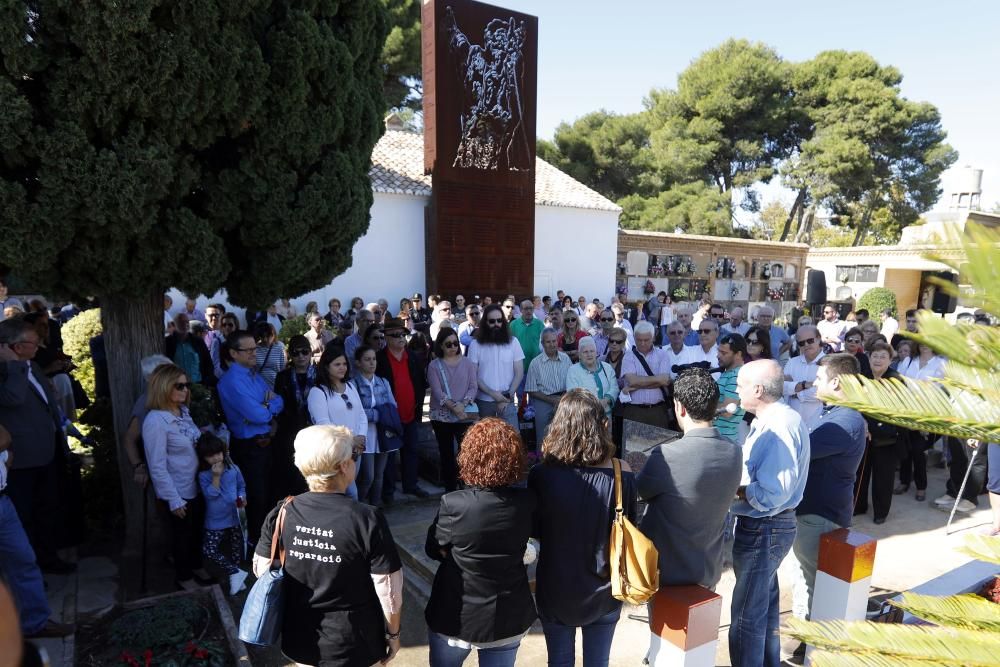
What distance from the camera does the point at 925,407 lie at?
107 centimetres

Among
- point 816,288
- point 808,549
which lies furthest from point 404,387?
point 816,288

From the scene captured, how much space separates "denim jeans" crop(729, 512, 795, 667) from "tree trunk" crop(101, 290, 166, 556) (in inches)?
160

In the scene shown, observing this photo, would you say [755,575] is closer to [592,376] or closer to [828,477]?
[828,477]

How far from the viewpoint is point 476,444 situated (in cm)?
258

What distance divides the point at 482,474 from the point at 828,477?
2329 millimetres

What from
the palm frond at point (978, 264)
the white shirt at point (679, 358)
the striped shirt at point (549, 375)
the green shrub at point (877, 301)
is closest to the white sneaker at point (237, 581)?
the striped shirt at point (549, 375)

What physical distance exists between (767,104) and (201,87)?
3275 centimetres

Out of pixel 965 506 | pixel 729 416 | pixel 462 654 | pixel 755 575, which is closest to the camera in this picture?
pixel 462 654

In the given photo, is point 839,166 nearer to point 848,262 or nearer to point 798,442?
point 848,262

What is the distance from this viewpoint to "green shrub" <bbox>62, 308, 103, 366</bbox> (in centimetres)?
737

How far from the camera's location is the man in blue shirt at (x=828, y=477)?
3469 mm

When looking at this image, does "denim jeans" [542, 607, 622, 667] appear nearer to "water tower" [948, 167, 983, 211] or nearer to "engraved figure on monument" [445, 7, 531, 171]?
"engraved figure on monument" [445, 7, 531, 171]

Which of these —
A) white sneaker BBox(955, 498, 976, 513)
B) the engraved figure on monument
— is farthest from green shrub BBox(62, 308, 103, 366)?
the engraved figure on monument

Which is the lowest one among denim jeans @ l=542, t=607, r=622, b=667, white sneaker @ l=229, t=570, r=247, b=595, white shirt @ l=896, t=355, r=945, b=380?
white sneaker @ l=229, t=570, r=247, b=595
